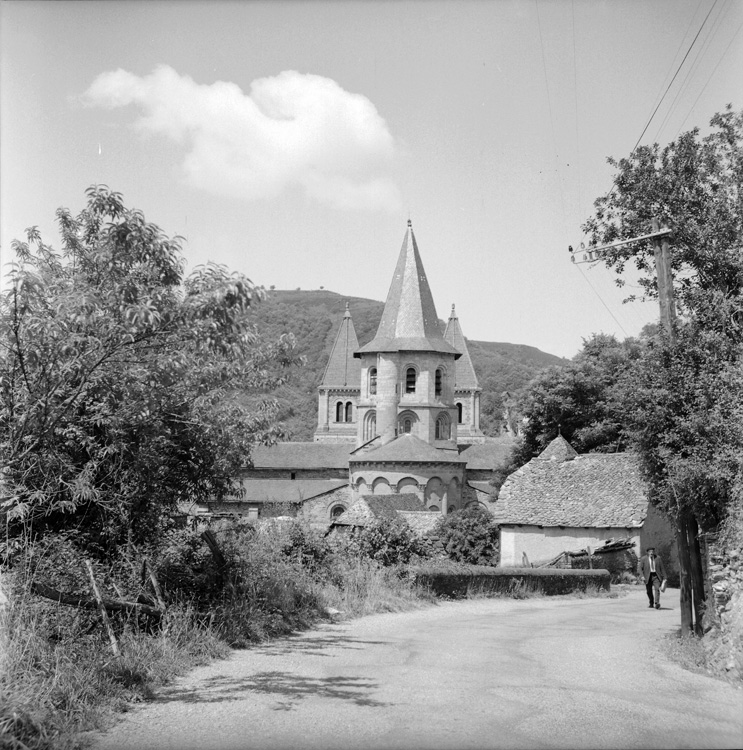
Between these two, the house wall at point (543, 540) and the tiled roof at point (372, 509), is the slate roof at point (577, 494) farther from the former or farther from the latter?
the tiled roof at point (372, 509)

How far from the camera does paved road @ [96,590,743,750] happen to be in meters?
6.54

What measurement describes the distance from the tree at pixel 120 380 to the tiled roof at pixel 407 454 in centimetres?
4262

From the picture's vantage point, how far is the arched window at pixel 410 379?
66.9m

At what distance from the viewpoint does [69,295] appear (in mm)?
7586

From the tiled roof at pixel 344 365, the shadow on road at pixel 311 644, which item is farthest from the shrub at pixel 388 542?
the tiled roof at pixel 344 365

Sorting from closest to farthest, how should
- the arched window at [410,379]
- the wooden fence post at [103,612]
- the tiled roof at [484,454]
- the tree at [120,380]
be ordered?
the tree at [120,380], the wooden fence post at [103,612], the arched window at [410,379], the tiled roof at [484,454]

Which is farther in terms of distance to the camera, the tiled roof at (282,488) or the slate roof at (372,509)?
the tiled roof at (282,488)

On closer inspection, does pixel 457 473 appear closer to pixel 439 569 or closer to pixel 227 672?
pixel 439 569

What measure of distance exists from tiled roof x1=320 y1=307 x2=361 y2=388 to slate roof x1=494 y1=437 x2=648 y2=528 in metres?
52.0

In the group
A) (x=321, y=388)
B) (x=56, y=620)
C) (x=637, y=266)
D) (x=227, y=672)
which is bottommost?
(x=227, y=672)

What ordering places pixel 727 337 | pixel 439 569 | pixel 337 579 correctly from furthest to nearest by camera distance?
1. pixel 439 569
2. pixel 337 579
3. pixel 727 337

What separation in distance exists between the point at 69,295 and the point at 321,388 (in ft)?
261

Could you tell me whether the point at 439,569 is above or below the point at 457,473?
below

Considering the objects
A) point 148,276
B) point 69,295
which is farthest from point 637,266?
point 69,295
